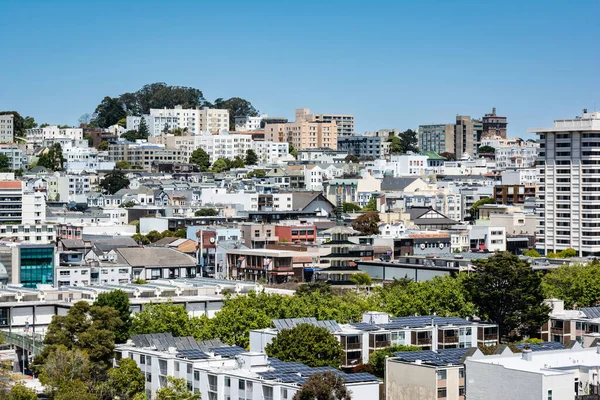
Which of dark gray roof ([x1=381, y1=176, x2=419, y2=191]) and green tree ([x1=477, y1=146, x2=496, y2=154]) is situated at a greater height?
green tree ([x1=477, y1=146, x2=496, y2=154])

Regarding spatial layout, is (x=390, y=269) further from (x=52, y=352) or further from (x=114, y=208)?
(x=114, y=208)

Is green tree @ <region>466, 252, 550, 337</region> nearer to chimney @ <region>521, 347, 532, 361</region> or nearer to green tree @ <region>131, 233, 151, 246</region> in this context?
chimney @ <region>521, 347, 532, 361</region>

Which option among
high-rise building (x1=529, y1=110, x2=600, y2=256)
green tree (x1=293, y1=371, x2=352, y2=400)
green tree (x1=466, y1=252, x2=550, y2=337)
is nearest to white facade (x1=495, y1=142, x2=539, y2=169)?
high-rise building (x1=529, y1=110, x2=600, y2=256)

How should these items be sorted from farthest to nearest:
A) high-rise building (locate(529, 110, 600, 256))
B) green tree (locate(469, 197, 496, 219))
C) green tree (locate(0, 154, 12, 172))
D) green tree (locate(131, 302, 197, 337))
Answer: green tree (locate(0, 154, 12, 172)), green tree (locate(469, 197, 496, 219)), high-rise building (locate(529, 110, 600, 256)), green tree (locate(131, 302, 197, 337))

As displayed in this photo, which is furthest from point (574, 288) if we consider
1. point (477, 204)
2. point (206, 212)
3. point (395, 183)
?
point (395, 183)

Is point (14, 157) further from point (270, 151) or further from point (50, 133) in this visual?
point (270, 151)

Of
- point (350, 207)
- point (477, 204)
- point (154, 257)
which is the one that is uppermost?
point (477, 204)

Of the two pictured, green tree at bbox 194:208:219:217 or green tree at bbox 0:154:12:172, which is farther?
green tree at bbox 0:154:12:172

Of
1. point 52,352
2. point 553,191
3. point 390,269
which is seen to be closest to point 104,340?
point 52,352
